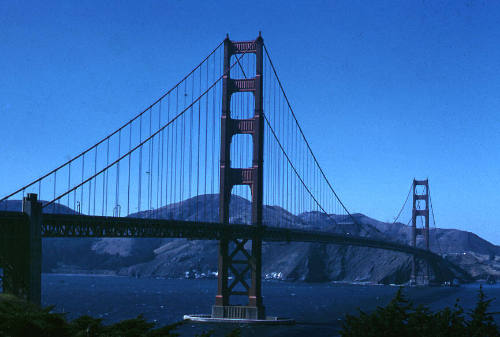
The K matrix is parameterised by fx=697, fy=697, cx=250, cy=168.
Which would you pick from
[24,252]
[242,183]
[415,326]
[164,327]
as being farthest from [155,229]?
[164,327]

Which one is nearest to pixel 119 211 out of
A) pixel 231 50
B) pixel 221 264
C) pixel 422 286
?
pixel 221 264

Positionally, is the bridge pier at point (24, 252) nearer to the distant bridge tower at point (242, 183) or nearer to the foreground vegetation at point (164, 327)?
the foreground vegetation at point (164, 327)

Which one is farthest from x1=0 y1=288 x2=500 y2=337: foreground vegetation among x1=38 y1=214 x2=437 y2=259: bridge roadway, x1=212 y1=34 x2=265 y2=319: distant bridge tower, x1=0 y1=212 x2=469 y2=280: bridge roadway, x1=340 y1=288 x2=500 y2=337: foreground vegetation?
x1=212 y1=34 x2=265 y2=319: distant bridge tower

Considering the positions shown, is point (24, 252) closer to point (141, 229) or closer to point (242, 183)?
point (141, 229)

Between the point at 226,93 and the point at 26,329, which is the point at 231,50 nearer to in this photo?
the point at 226,93

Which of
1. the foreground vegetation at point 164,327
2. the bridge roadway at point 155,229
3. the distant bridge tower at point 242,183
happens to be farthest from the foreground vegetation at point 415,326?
the distant bridge tower at point 242,183

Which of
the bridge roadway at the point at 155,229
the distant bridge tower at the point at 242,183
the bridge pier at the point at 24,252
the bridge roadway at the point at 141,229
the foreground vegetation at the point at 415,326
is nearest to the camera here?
the foreground vegetation at the point at 415,326
